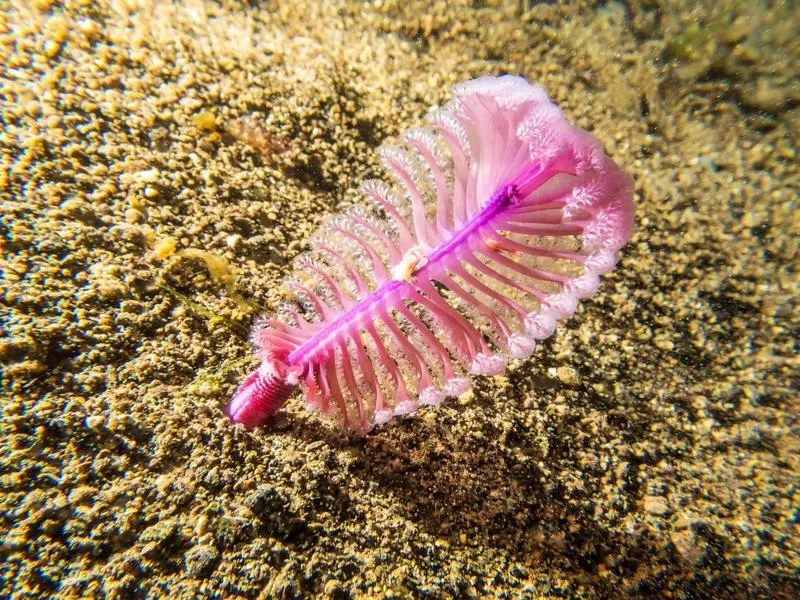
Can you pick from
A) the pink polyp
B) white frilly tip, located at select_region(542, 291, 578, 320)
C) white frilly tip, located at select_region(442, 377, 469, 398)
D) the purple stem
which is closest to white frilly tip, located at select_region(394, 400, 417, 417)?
white frilly tip, located at select_region(442, 377, 469, 398)

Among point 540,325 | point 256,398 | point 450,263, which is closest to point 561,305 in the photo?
point 540,325

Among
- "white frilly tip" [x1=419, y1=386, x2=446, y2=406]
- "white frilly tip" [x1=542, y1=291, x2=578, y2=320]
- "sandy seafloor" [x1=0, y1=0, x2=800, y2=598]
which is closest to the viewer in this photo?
"sandy seafloor" [x1=0, y1=0, x2=800, y2=598]

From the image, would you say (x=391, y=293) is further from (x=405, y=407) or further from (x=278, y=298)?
(x=278, y=298)

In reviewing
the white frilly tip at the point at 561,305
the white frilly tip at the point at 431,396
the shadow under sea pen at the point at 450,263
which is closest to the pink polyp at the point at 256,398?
the shadow under sea pen at the point at 450,263

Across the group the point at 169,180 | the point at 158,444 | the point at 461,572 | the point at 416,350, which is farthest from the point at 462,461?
the point at 169,180

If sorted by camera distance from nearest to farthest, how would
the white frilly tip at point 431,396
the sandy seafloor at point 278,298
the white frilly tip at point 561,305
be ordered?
the sandy seafloor at point 278,298 < the white frilly tip at point 561,305 < the white frilly tip at point 431,396

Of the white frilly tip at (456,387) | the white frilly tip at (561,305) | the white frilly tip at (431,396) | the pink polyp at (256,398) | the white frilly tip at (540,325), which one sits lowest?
the white frilly tip at (456,387)

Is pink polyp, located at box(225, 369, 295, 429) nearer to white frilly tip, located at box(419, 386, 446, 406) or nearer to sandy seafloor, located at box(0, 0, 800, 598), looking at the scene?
sandy seafloor, located at box(0, 0, 800, 598)

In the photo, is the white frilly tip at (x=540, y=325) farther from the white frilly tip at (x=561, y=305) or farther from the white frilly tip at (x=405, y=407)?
the white frilly tip at (x=405, y=407)
